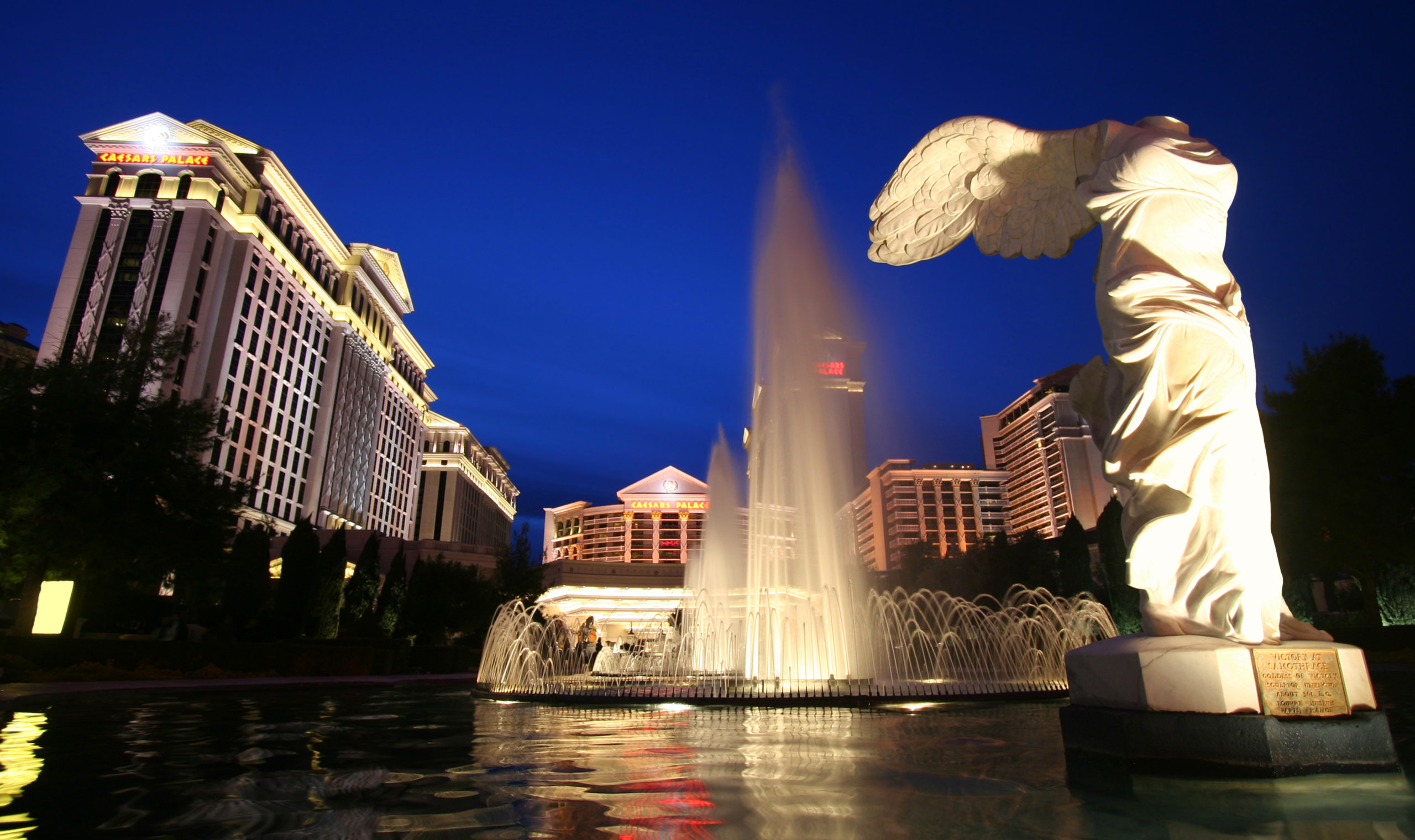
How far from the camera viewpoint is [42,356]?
48344mm

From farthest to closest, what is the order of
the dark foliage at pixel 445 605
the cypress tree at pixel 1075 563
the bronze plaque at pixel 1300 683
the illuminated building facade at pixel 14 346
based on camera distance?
the illuminated building facade at pixel 14 346
the cypress tree at pixel 1075 563
the dark foliage at pixel 445 605
the bronze plaque at pixel 1300 683

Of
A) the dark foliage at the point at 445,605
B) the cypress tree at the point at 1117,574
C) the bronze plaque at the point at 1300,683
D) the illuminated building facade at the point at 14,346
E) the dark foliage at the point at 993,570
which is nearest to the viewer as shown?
the bronze plaque at the point at 1300,683

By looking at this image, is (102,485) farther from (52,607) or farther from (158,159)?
(158,159)

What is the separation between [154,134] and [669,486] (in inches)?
3066

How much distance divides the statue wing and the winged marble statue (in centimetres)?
14

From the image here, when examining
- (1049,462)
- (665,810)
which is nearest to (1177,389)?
(665,810)

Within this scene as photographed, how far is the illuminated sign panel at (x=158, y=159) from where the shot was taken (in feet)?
179

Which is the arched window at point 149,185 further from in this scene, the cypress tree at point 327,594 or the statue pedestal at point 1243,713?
the statue pedestal at point 1243,713

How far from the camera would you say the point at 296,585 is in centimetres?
2822

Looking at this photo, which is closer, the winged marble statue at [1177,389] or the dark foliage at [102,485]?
the winged marble statue at [1177,389]

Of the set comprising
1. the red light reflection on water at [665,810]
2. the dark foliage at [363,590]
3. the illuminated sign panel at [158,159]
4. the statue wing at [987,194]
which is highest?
the illuminated sign panel at [158,159]

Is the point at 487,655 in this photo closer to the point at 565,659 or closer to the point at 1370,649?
the point at 565,659

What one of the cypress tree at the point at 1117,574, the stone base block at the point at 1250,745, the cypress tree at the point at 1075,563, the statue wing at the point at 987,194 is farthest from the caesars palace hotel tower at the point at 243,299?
the stone base block at the point at 1250,745

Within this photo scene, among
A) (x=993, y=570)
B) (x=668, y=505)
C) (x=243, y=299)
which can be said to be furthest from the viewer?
(x=668, y=505)
